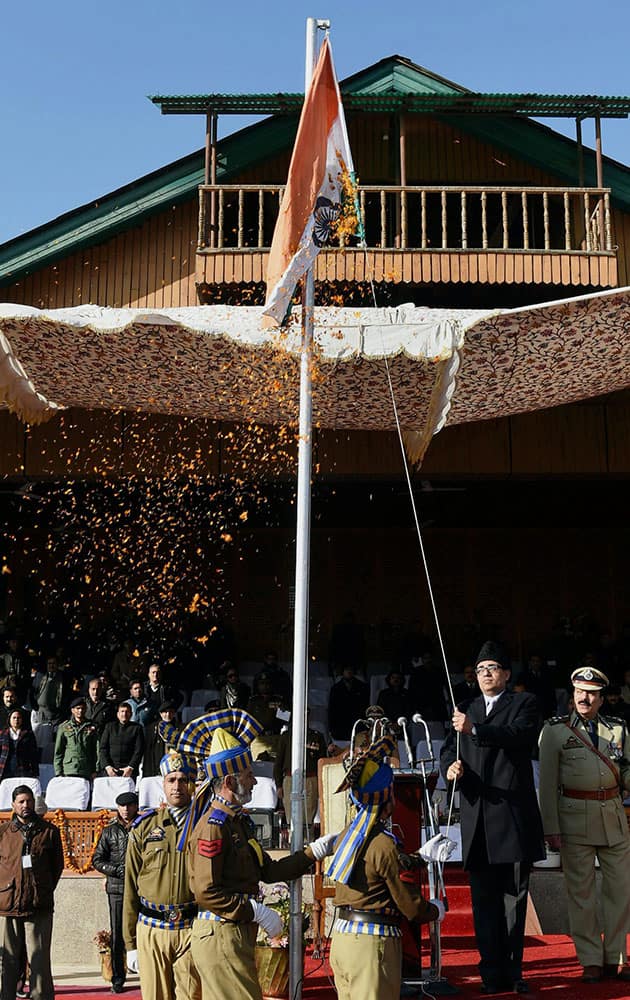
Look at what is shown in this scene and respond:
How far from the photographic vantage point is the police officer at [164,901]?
5.90 m

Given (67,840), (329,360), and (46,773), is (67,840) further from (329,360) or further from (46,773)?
(329,360)

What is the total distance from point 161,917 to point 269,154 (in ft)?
33.0

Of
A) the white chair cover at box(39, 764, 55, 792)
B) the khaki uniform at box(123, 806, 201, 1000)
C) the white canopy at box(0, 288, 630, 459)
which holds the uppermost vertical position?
the white canopy at box(0, 288, 630, 459)

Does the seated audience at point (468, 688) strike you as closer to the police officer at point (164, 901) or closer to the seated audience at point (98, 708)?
the seated audience at point (98, 708)

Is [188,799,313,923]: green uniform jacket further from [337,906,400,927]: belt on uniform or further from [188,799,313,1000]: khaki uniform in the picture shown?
[337,906,400,927]: belt on uniform

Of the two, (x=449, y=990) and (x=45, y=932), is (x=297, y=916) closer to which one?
(x=449, y=990)

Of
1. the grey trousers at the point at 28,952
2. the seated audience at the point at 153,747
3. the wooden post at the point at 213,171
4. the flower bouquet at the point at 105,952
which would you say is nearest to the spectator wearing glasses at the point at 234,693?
the seated audience at the point at 153,747

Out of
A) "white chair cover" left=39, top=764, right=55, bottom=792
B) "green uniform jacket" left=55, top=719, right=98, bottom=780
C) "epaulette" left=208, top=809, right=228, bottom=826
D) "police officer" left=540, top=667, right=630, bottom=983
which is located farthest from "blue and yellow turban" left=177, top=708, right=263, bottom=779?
"white chair cover" left=39, top=764, right=55, bottom=792

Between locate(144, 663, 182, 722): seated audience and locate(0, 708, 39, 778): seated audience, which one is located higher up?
locate(144, 663, 182, 722): seated audience

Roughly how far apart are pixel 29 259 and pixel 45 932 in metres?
7.97

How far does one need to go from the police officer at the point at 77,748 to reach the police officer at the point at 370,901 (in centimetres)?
626

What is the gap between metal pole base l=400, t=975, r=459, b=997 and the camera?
652 centimetres

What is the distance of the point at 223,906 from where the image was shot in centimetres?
533

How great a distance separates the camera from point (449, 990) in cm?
654
